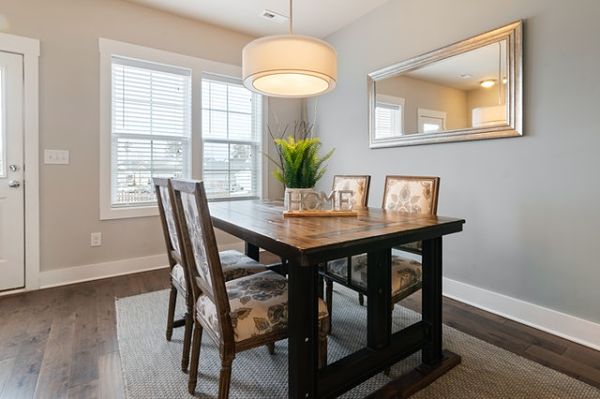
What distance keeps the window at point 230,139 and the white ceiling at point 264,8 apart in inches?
24.1

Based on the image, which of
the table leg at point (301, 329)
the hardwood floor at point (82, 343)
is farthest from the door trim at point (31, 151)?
the table leg at point (301, 329)

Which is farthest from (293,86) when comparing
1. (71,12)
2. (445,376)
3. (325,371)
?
(71,12)

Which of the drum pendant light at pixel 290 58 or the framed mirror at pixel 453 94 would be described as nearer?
the drum pendant light at pixel 290 58

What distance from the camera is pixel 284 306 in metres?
1.30

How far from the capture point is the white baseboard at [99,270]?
2842mm

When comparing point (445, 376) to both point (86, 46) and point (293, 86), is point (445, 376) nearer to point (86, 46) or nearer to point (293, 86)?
point (293, 86)

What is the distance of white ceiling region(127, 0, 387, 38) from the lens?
3.11 meters

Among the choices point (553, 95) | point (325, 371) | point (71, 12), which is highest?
point (71, 12)

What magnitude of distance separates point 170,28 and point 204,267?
9.90 feet

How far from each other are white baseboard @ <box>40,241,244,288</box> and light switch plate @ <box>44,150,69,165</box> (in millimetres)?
943

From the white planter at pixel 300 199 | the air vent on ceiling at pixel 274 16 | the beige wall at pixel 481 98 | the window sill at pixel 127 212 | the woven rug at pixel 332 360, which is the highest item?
the air vent on ceiling at pixel 274 16

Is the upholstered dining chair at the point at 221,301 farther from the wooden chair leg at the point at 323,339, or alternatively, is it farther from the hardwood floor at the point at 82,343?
the hardwood floor at the point at 82,343

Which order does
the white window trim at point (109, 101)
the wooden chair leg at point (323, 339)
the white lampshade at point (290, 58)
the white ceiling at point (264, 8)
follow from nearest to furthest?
the wooden chair leg at point (323, 339), the white lampshade at point (290, 58), the white window trim at point (109, 101), the white ceiling at point (264, 8)

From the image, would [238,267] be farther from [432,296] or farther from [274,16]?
[274,16]
